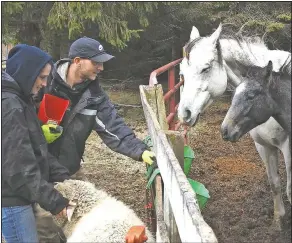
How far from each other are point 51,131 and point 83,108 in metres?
0.40

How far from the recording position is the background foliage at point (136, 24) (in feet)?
28.0

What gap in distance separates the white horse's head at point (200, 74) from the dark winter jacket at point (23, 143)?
1949mm

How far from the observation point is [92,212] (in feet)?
10.4

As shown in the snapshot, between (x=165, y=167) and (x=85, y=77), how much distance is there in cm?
138

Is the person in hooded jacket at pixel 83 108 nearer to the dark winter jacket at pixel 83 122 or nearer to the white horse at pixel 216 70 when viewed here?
the dark winter jacket at pixel 83 122

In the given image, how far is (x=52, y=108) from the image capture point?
353 cm

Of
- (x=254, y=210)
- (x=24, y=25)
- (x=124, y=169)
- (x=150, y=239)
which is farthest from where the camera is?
(x=24, y=25)

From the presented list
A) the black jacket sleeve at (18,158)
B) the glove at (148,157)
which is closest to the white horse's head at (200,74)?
the glove at (148,157)

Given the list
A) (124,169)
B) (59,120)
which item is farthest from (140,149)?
(124,169)

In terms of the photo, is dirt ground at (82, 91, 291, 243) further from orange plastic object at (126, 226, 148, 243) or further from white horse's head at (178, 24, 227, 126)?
orange plastic object at (126, 226, 148, 243)

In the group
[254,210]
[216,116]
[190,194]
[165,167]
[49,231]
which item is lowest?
[216,116]

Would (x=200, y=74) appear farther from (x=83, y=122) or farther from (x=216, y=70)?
(x=83, y=122)

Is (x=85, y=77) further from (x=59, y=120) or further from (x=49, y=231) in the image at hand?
(x=49, y=231)

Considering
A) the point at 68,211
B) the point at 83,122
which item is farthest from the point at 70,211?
the point at 83,122
